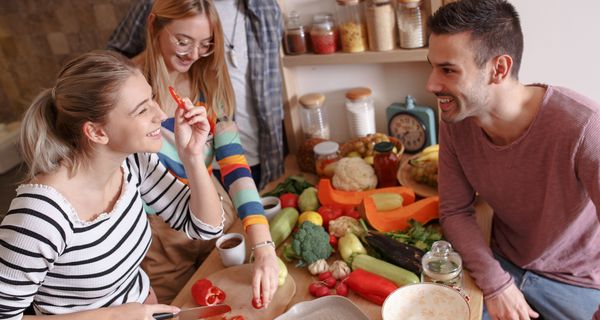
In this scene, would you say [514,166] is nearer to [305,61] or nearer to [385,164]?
[385,164]

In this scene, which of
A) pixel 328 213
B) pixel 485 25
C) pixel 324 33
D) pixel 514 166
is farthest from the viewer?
pixel 324 33

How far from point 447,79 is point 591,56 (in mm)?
665

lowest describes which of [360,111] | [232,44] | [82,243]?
[360,111]

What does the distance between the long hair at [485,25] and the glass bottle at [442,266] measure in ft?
1.47

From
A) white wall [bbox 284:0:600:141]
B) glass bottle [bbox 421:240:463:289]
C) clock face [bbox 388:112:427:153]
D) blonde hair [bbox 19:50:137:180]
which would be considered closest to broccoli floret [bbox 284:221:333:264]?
glass bottle [bbox 421:240:463:289]

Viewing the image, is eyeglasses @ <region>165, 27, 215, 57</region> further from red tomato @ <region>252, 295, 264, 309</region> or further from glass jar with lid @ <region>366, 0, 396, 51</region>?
red tomato @ <region>252, 295, 264, 309</region>

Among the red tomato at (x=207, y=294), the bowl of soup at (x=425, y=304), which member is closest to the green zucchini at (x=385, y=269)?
the bowl of soup at (x=425, y=304)

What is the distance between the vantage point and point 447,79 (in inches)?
49.4

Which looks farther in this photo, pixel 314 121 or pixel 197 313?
pixel 314 121

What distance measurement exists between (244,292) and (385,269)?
0.35 m

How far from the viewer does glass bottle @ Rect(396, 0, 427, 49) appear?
175 centimetres

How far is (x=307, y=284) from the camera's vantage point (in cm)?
132

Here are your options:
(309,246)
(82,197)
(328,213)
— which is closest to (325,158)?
(328,213)

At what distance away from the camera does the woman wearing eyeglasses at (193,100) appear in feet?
4.66
